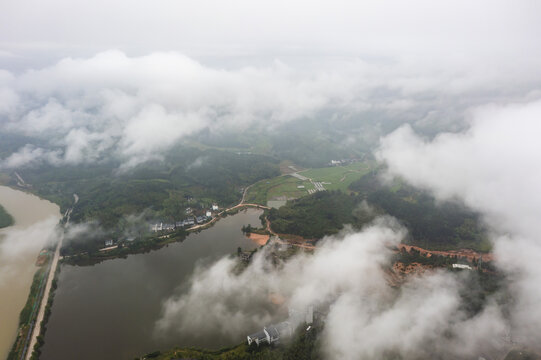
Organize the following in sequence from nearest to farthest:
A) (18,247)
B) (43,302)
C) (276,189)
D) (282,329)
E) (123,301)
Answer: (282,329) < (123,301) < (43,302) < (18,247) < (276,189)

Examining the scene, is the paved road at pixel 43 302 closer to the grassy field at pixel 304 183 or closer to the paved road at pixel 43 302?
the paved road at pixel 43 302

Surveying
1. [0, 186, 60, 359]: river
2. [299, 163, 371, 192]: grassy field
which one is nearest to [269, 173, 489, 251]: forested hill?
[299, 163, 371, 192]: grassy field

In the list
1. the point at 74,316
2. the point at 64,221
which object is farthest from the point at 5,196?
the point at 74,316

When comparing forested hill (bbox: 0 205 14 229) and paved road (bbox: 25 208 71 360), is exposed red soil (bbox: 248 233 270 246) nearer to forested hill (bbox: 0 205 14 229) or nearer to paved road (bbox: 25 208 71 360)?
paved road (bbox: 25 208 71 360)

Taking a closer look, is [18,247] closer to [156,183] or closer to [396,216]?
[156,183]

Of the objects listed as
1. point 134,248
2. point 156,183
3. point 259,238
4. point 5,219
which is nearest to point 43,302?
point 134,248

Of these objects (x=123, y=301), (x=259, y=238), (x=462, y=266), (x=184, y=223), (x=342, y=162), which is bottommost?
(x=123, y=301)

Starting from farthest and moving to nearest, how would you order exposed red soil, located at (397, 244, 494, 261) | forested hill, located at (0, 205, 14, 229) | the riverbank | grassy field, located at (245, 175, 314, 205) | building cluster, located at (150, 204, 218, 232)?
grassy field, located at (245, 175, 314, 205)
forested hill, located at (0, 205, 14, 229)
building cluster, located at (150, 204, 218, 232)
exposed red soil, located at (397, 244, 494, 261)
the riverbank
